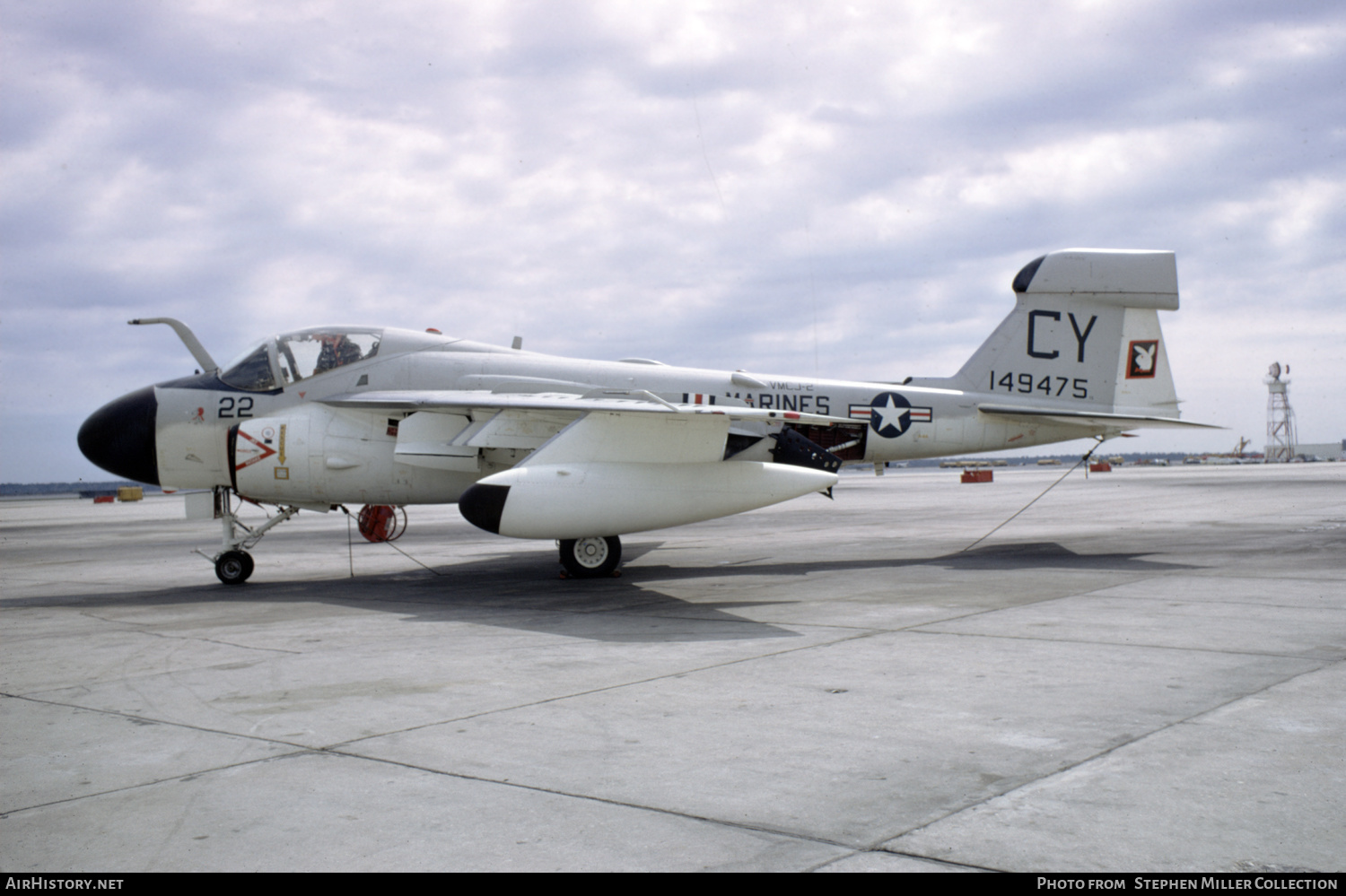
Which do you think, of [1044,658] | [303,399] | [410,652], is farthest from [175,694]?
[303,399]

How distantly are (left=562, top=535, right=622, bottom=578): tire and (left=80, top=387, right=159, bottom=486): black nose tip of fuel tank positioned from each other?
18.5ft

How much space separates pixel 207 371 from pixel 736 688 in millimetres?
10313

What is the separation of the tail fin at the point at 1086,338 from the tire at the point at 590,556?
587cm

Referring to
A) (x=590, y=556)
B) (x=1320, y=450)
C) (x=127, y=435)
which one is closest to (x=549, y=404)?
(x=590, y=556)

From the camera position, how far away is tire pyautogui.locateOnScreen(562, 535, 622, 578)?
1177 cm

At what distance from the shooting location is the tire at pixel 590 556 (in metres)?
11.8

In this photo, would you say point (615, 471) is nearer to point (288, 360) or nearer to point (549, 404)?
point (549, 404)

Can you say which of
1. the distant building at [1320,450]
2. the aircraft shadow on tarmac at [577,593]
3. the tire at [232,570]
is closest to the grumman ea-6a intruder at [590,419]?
the tire at [232,570]

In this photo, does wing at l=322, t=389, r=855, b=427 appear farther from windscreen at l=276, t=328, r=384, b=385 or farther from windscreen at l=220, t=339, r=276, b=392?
windscreen at l=220, t=339, r=276, b=392

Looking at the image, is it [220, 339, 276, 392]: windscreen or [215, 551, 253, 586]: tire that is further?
[220, 339, 276, 392]: windscreen

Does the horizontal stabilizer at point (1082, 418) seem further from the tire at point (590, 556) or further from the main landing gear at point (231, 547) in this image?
the main landing gear at point (231, 547)

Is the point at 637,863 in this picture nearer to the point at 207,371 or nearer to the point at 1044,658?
the point at 1044,658

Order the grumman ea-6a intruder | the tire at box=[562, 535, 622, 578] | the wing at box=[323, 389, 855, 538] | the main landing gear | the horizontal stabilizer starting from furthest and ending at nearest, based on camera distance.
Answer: the horizontal stabilizer
the main landing gear
the tire at box=[562, 535, 622, 578]
the grumman ea-6a intruder
the wing at box=[323, 389, 855, 538]

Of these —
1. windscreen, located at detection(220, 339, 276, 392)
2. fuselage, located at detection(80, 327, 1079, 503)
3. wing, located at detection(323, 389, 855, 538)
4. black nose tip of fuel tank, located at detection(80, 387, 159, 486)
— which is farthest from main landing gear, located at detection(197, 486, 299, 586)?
→ wing, located at detection(323, 389, 855, 538)
